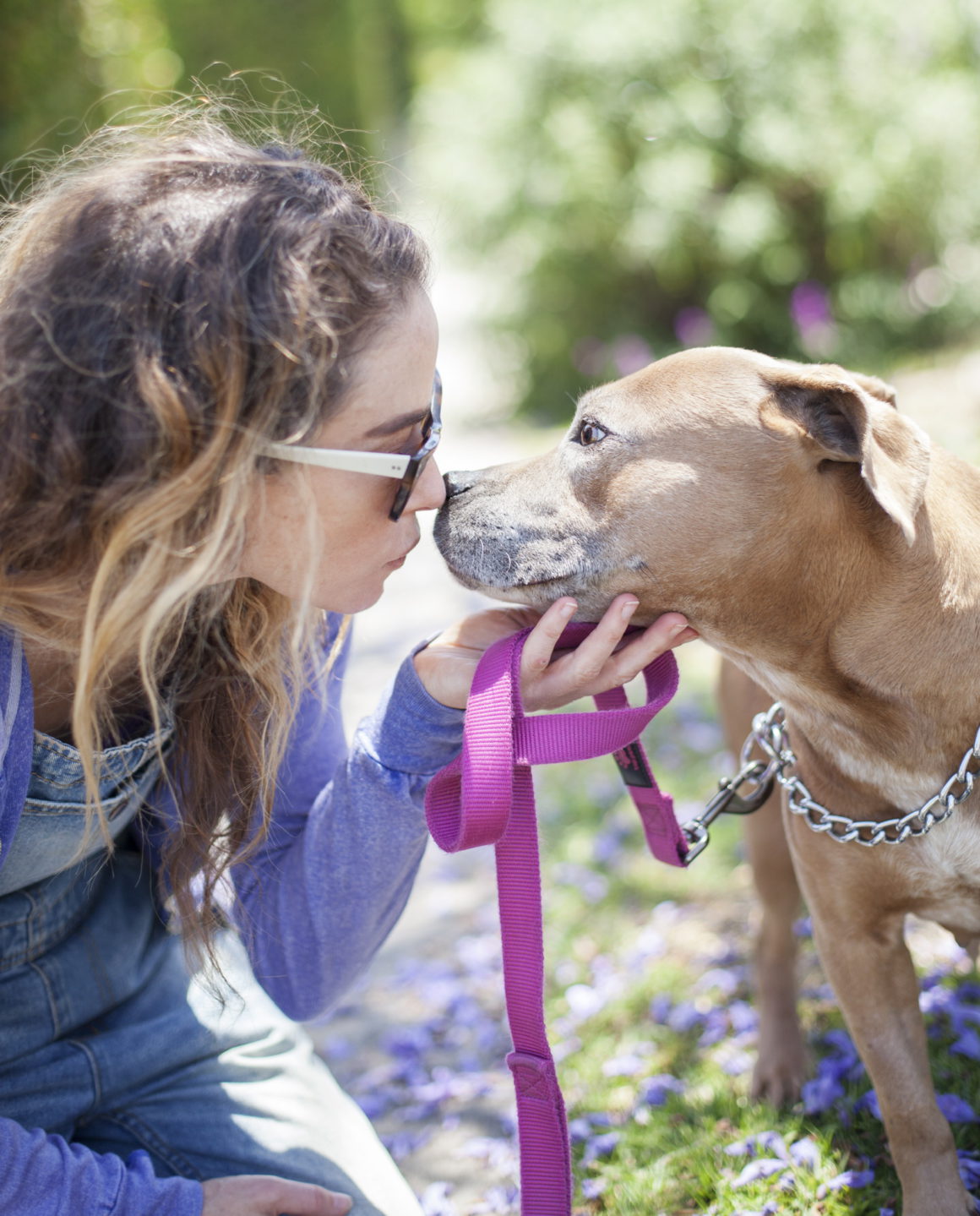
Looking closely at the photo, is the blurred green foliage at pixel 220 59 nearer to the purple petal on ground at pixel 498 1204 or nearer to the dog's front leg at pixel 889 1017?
the dog's front leg at pixel 889 1017

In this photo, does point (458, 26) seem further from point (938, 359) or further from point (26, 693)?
point (26, 693)

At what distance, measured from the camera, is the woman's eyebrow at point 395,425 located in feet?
6.97

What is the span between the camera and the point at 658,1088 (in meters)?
2.99

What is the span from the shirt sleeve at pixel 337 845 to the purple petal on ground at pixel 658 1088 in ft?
2.92

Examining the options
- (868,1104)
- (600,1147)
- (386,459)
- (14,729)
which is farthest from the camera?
(600,1147)

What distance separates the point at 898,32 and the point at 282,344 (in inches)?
374

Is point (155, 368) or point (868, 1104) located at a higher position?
point (155, 368)

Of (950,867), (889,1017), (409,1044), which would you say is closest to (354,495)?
(950,867)

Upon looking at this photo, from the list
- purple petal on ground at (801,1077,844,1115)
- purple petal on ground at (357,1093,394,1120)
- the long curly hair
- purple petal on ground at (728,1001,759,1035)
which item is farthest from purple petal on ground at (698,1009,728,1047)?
the long curly hair

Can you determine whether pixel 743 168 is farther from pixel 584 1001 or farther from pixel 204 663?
pixel 204 663

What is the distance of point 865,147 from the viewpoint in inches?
369

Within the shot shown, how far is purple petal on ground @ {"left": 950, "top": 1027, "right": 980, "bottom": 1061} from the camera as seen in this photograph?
8.95 feet

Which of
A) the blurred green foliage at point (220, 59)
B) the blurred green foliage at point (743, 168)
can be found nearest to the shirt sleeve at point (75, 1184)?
the blurred green foliage at point (220, 59)

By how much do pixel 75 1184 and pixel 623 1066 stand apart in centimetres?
155
